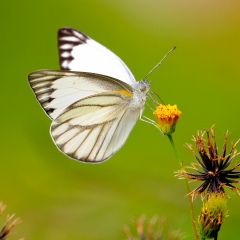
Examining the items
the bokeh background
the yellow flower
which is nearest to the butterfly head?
the bokeh background

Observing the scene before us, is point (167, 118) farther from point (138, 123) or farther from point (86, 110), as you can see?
point (138, 123)

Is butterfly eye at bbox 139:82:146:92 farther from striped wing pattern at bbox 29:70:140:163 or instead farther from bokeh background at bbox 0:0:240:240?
bokeh background at bbox 0:0:240:240

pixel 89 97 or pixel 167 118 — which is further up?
pixel 89 97

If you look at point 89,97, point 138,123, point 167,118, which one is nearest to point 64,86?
point 89,97

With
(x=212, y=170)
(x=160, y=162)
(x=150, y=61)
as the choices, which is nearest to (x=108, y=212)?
(x=212, y=170)

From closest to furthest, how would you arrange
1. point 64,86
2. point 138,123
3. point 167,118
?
point 167,118, point 64,86, point 138,123

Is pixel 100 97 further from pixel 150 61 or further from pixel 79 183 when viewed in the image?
pixel 150 61
